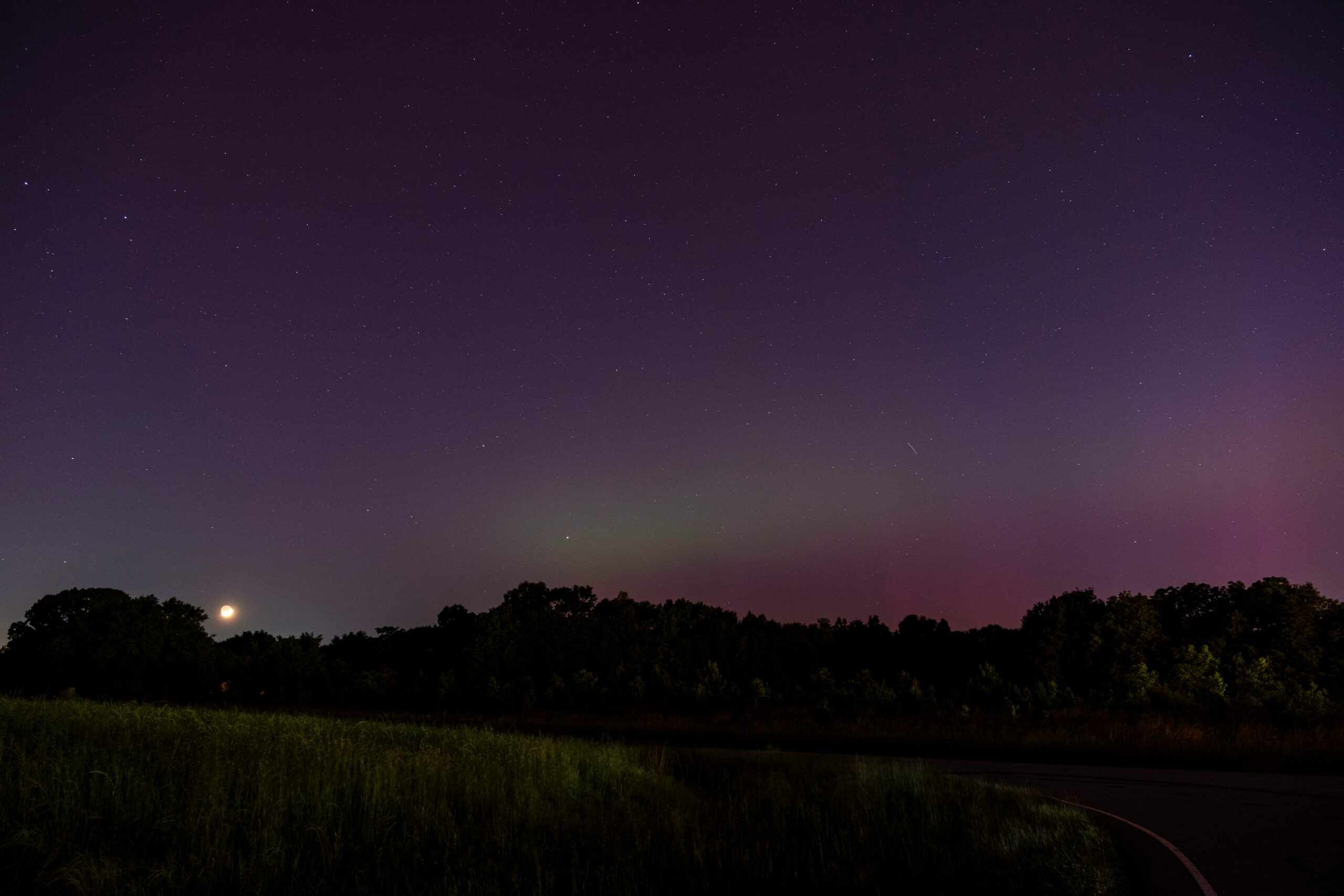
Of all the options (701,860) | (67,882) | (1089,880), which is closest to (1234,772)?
(1089,880)

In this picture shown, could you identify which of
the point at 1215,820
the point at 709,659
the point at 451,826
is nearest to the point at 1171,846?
the point at 1215,820

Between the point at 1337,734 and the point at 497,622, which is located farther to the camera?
the point at 497,622

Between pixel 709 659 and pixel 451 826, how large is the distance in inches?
1896

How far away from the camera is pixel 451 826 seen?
10922mm

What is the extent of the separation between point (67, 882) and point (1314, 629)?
4794 cm

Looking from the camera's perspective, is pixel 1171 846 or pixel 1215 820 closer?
pixel 1171 846

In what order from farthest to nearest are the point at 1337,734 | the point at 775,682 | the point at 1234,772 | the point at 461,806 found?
the point at 775,682 < the point at 1337,734 < the point at 1234,772 < the point at 461,806

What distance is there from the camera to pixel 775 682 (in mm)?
55000

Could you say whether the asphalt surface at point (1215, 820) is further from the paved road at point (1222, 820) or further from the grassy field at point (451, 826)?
the grassy field at point (451, 826)

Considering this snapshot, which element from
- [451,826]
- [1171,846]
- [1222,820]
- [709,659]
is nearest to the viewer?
[1171,846]

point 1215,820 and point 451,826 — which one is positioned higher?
point 451,826

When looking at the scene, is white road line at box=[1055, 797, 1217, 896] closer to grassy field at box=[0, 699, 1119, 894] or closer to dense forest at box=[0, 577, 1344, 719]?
grassy field at box=[0, 699, 1119, 894]

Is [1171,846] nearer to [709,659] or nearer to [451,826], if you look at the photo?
[451,826]

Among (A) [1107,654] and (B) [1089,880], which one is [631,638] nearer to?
(A) [1107,654]
